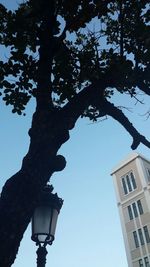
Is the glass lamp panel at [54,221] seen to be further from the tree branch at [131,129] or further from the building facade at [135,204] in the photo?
the building facade at [135,204]

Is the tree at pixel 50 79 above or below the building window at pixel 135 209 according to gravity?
below

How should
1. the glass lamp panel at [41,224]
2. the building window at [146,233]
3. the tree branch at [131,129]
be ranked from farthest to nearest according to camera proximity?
the building window at [146,233] → the tree branch at [131,129] → the glass lamp panel at [41,224]

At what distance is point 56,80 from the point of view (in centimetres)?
723

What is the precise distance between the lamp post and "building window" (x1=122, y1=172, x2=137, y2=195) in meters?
38.4

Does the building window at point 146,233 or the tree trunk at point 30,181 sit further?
the building window at point 146,233

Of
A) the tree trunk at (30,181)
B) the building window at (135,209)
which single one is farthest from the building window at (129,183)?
the tree trunk at (30,181)

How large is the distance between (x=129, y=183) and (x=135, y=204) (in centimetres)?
369

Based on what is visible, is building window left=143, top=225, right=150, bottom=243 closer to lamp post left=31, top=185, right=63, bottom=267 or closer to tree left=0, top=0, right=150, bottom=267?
tree left=0, top=0, right=150, bottom=267

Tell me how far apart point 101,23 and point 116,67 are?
10.6 ft

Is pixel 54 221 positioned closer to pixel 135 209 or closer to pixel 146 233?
pixel 146 233

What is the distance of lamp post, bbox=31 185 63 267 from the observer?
210 inches

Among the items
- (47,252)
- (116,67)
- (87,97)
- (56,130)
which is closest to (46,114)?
(56,130)

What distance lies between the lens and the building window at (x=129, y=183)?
142 ft

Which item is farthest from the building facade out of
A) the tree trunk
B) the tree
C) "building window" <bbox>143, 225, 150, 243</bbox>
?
the tree trunk
